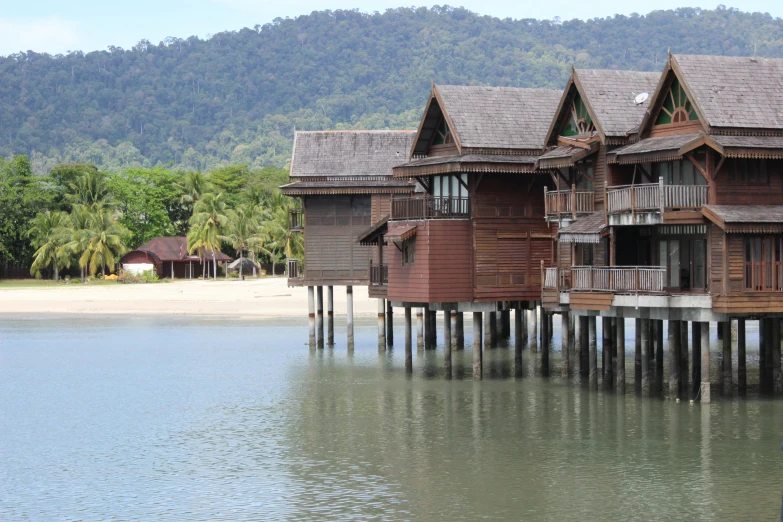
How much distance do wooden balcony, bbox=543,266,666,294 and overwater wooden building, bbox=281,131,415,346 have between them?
17.3 meters

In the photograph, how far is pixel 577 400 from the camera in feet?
144

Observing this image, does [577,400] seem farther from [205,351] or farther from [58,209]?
[58,209]

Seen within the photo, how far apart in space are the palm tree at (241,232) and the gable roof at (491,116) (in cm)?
7903

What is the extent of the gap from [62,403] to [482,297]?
1624 cm

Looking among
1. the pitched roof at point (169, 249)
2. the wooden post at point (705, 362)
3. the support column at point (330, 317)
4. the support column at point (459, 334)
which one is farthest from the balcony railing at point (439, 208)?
the pitched roof at point (169, 249)

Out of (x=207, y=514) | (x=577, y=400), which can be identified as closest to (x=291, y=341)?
(x=577, y=400)

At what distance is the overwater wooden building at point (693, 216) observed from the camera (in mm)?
39625

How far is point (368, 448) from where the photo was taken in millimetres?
36406

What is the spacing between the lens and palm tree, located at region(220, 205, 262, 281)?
13138cm

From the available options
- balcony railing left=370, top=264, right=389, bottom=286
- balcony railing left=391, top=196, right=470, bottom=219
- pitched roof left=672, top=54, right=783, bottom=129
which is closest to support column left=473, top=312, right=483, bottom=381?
balcony railing left=391, top=196, right=470, bottom=219

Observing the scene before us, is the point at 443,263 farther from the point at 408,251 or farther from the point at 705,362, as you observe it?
the point at 705,362

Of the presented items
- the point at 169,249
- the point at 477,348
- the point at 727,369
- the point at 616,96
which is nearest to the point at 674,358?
the point at 727,369

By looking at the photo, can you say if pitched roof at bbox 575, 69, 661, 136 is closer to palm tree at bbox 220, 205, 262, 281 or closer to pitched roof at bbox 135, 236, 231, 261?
palm tree at bbox 220, 205, 262, 281

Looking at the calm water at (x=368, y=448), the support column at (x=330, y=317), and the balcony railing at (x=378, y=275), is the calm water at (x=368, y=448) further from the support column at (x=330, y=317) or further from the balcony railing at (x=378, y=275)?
the support column at (x=330, y=317)
